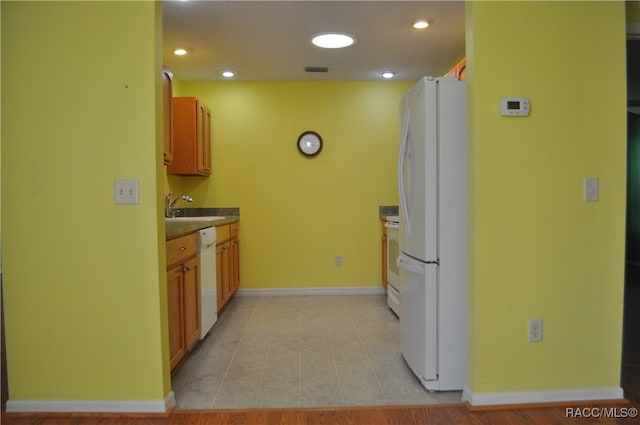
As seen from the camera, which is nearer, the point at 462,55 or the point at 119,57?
the point at 119,57

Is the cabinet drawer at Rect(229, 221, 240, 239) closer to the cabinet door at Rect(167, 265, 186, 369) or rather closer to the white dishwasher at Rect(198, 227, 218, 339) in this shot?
the white dishwasher at Rect(198, 227, 218, 339)

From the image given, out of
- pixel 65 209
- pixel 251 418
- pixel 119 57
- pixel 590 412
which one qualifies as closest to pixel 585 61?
pixel 590 412

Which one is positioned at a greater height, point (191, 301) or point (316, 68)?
point (316, 68)

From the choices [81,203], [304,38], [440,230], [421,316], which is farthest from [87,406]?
[304,38]

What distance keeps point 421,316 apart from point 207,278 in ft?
5.34

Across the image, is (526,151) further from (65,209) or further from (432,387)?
(65,209)

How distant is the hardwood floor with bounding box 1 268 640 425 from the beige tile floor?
9 cm

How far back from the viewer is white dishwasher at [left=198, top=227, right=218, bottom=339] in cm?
296

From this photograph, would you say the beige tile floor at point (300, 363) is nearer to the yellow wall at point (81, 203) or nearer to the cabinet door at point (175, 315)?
the cabinet door at point (175, 315)

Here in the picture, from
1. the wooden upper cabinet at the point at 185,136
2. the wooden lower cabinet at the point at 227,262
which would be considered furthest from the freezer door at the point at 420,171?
the wooden upper cabinet at the point at 185,136

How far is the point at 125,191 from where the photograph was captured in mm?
1958

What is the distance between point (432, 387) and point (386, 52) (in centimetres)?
279

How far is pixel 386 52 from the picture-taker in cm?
369

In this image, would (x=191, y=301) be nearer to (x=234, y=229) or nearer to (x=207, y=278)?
(x=207, y=278)
